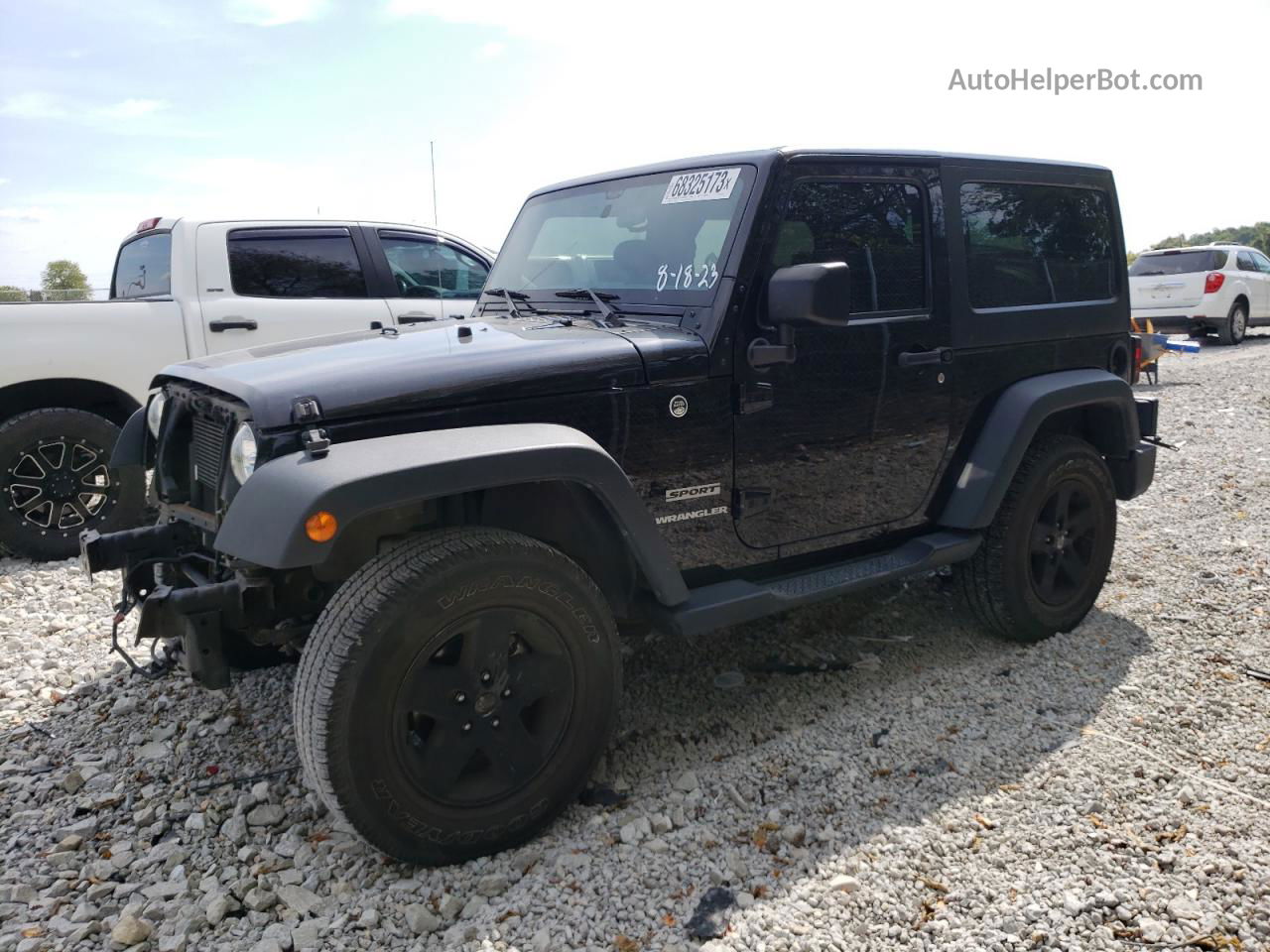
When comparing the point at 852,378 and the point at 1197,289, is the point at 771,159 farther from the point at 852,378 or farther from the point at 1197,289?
the point at 1197,289

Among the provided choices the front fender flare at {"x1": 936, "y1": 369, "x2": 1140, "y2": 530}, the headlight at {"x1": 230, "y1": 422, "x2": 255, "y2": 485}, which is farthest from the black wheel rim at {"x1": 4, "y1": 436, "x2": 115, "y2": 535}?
the front fender flare at {"x1": 936, "y1": 369, "x2": 1140, "y2": 530}

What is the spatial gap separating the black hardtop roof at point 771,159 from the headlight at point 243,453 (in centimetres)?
179

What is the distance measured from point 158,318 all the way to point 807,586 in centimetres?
421

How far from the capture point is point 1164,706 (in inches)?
145

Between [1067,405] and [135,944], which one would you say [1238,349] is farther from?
[135,944]

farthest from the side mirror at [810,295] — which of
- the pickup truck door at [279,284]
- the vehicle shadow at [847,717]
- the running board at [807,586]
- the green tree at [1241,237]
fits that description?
the green tree at [1241,237]

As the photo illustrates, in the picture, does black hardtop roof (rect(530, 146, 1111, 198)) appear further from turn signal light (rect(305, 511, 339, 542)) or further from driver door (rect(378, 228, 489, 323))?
driver door (rect(378, 228, 489, 323))

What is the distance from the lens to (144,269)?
6359 mm

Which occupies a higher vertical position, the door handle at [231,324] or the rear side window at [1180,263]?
the rear side window at [1180,263]

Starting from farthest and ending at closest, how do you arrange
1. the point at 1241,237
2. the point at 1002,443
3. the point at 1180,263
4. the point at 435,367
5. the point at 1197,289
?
1. the point at 1241,237
2. the point at 1180,263
3. the point at 1197,289
4. the point at 1002,443
5. the point at 435,367

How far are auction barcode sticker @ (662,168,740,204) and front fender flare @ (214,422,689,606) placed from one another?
106cm

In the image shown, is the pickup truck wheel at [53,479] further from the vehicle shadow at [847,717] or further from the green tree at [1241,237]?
the green tree at [1241,237]

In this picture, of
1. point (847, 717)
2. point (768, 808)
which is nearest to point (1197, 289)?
point (847, 717)

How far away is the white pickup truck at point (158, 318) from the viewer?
5.42m
